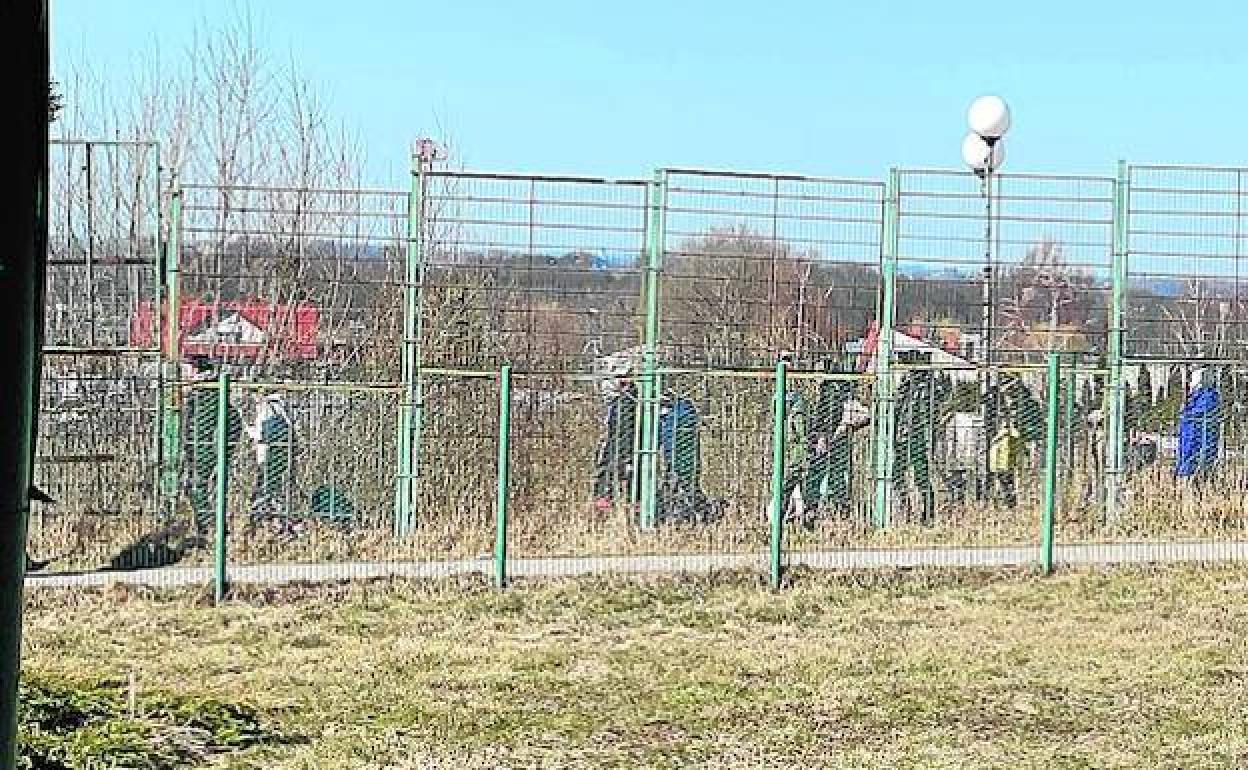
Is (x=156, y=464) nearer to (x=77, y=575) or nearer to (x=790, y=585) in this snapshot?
(x=77, y=575)

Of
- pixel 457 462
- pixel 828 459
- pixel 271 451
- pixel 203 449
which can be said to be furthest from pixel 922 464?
pixel 203 449

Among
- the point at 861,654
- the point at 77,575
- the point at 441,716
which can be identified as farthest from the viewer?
the point at 77,575

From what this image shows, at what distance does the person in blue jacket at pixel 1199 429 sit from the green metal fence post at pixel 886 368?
2.54 m

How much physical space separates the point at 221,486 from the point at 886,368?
219 inches

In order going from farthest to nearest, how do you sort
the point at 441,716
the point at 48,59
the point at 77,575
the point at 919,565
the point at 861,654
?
the point at 919,565 < the point at 77,575 < the point at 861,654 < the point at 441,716 < the point at 48,59

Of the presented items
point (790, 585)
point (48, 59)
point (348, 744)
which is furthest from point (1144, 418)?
point (48, 59)

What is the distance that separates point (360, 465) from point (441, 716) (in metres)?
5.27

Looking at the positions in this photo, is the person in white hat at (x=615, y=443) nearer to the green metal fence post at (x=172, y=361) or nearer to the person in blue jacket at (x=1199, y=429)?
the green metal fence post at (x=172, y=361)

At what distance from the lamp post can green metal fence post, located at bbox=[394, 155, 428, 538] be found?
14.6ft

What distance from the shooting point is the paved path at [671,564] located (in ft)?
41.0

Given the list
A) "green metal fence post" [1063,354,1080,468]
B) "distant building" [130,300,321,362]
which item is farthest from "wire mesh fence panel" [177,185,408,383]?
"green metal fence post" [1063,354,1080,468]

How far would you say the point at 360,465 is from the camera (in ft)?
45.8

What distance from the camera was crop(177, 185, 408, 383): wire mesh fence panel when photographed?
14.5 metres

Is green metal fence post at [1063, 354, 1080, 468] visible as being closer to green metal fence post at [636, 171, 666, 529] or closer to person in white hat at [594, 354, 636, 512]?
green metal fence post at [636, 171, 666, 529]
